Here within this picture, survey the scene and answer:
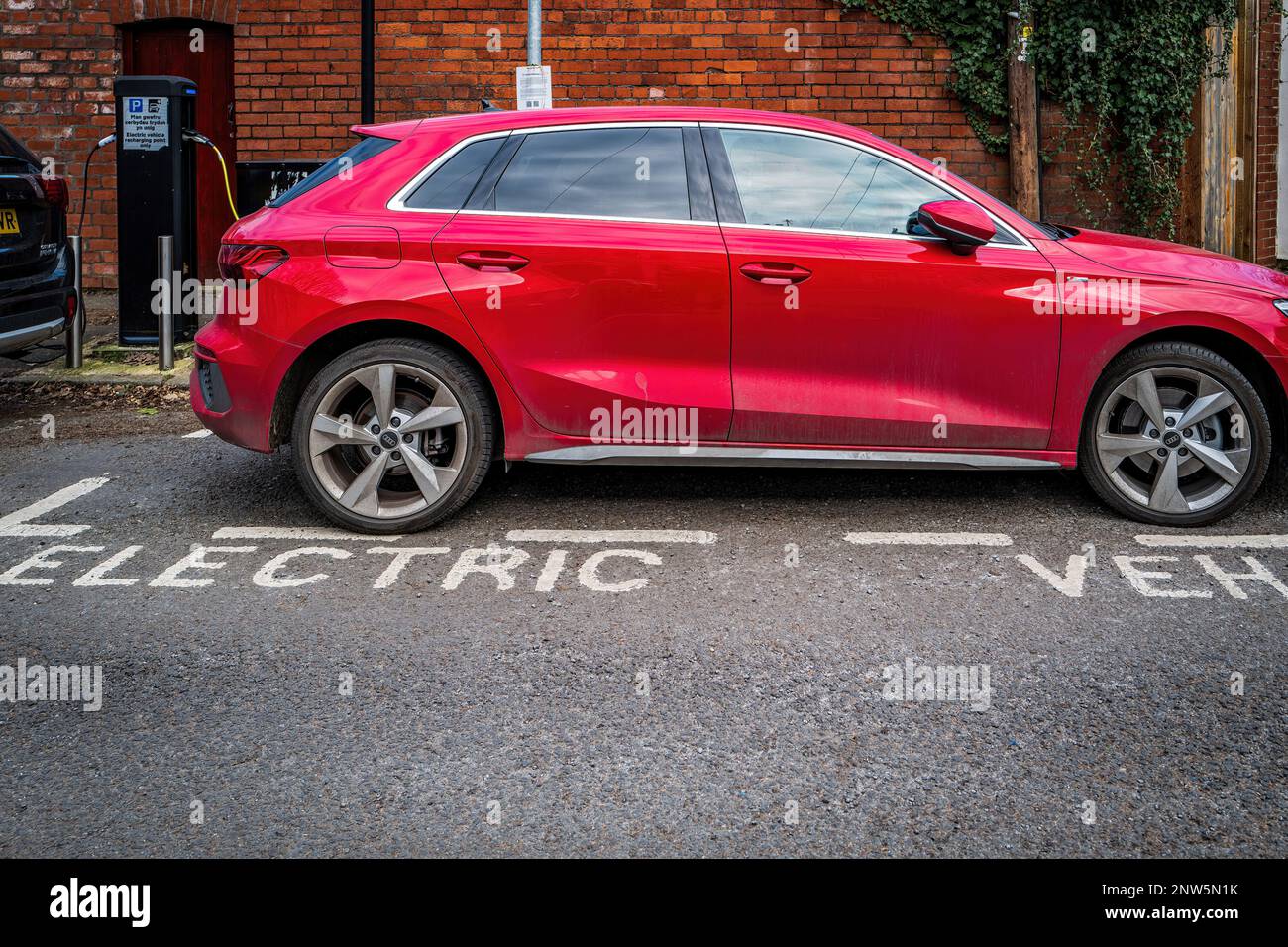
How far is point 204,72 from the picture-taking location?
13586 mm

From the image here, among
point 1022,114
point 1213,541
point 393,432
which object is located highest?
point 1022,114

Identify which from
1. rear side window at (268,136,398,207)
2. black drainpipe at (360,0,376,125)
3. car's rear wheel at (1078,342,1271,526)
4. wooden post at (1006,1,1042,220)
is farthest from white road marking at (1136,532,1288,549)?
wooden post at (1006,1,1042,220)

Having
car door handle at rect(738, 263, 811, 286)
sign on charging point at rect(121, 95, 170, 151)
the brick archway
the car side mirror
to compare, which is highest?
the brick archway

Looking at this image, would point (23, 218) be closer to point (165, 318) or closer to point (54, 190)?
point (54, 190)

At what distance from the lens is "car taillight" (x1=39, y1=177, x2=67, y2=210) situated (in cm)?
845

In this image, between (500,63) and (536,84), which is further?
(500,63)

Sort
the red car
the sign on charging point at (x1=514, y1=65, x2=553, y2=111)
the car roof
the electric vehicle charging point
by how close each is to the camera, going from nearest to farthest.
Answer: the red car, the car roof, the sign on charging point at (x1=514, y1=65, x2=553, y2=111), the electric vehicle charging point

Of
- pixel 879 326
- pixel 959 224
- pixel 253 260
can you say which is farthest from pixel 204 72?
pixel 959 224

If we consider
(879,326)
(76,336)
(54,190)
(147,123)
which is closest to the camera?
(879,326)

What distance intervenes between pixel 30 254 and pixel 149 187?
249 centimetres

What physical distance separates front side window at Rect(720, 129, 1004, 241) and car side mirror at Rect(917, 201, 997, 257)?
13 centimetres

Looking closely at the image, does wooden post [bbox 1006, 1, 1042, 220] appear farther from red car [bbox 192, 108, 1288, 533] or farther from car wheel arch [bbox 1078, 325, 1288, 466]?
red car [bbox 192, 108, 1288, 533]

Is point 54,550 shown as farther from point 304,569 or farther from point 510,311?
point 510,311
